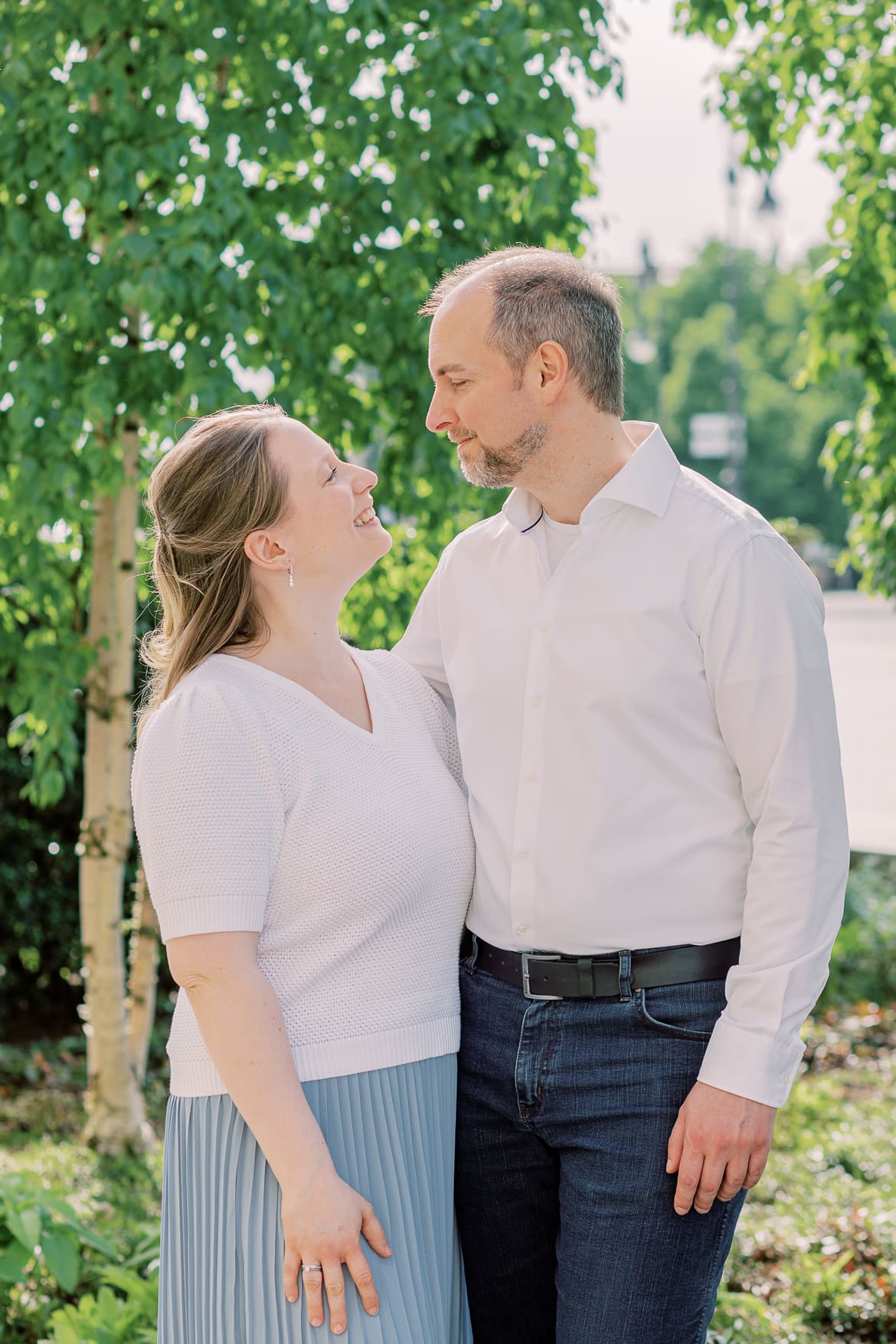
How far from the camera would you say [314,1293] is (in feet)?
6.02

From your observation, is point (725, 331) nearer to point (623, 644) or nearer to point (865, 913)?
point (865, 913)

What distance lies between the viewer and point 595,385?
2164mm

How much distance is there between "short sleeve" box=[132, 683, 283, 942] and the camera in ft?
6.05

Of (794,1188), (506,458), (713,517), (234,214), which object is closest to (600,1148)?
(713,517)

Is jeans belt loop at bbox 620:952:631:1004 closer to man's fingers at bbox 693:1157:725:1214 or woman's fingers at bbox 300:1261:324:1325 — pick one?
man's fingers at bbox 693:1157:725:1214

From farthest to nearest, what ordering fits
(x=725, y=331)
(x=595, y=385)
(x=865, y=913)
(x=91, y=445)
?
1. (x=725, y=331)
2. (x=865, y=913)
3. (x=91, y=445)
4. (x=595, y=385)

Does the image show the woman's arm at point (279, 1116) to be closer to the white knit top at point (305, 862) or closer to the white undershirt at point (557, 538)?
the white knit top at point (305, 862)

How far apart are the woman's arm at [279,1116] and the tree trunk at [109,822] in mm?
2610

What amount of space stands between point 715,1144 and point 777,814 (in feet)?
1.56

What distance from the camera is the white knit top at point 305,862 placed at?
187 centimetres

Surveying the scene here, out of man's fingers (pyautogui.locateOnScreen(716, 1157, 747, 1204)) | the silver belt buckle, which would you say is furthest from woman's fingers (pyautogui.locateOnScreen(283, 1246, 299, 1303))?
man's fingers (pyautogui.locateOnScreen(716, 1157, 747, 1204))

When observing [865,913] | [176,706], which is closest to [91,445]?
[176,706]

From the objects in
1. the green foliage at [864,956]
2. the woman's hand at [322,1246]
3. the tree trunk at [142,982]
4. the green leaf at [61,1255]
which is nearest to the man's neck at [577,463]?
the woman's hand at [322,1246]

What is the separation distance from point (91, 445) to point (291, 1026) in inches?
83.2
